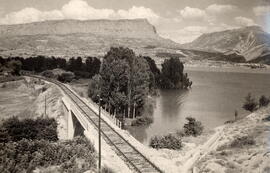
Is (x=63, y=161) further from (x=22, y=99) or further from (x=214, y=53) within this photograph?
(x=214, y=53)

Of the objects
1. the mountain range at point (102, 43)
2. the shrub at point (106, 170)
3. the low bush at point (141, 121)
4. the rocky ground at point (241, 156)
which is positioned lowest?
the low bush at point (141, 121)

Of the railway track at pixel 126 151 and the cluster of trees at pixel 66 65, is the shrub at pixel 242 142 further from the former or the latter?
the cluster of trees at pixel 66 65

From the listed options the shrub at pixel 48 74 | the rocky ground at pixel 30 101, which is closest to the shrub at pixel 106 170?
the rocky ground at pixel 30 101

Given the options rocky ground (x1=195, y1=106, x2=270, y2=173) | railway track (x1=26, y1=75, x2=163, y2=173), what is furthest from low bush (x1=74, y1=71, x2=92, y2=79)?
rocky ground (x1=195, y1=106, x2=270, y2=173)

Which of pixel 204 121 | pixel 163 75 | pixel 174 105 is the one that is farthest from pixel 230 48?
pixel 204 121

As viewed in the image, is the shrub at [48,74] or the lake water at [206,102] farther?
the shrub at [48,74]

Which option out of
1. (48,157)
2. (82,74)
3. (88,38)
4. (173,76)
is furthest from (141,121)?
(88,38)
